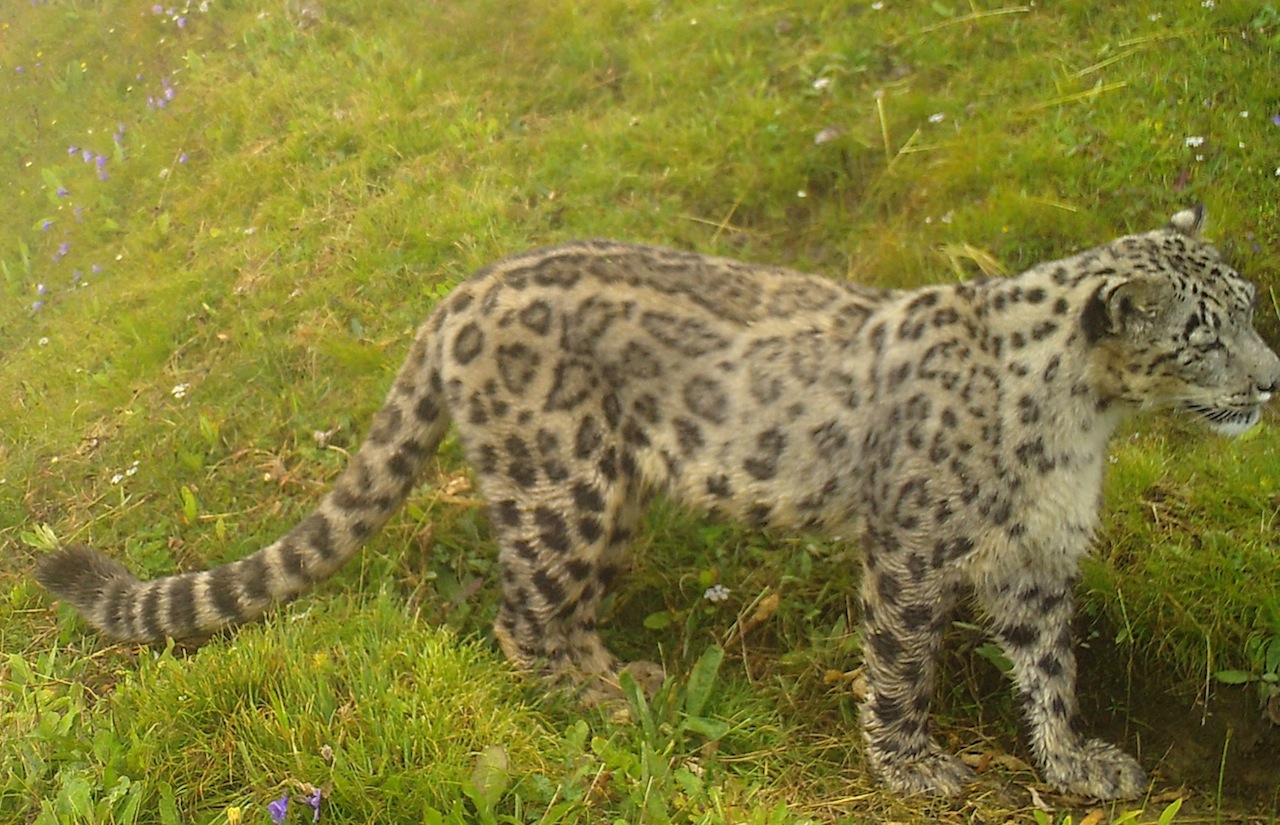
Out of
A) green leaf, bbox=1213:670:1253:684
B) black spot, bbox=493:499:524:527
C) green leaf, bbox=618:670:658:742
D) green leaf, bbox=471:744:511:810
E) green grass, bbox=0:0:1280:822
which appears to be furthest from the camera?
black spot, bbox=493:499:524:527

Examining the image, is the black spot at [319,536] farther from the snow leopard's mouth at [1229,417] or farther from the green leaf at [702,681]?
the snow leopard's mouth at [1229,417]

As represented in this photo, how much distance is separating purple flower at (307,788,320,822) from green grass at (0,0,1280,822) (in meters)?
0.08

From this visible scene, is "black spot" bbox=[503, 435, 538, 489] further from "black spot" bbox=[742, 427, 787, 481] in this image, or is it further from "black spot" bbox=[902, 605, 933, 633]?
"black spot" bbox=[902, 605, 933, 633]

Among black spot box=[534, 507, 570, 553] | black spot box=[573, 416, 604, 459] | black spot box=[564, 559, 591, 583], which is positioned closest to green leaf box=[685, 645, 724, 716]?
black spot box=[564, 559, 591, 583]

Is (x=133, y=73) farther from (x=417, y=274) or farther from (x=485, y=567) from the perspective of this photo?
(x=485, y=567)

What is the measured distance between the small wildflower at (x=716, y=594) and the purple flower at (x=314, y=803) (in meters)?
1.94

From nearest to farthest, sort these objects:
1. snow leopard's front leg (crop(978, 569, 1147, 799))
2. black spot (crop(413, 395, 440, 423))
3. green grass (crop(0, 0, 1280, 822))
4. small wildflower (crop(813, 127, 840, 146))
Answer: green grass (crop(0, 0, 1280, 822)) < snow leopard's front leg (crop(978, 569, 1147, 799)) < black spot (crop(413, 395, 440, 423)) < small wildflower (crop(813, 127, 840, 146))

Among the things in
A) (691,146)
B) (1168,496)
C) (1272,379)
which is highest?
(691,146)

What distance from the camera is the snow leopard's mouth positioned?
152 inches

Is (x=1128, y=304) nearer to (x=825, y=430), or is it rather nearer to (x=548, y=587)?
(x=825, y=430)

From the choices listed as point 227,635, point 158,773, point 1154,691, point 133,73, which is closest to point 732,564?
point 1154,691

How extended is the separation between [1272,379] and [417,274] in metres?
4.09

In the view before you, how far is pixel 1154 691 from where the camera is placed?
4.12 m

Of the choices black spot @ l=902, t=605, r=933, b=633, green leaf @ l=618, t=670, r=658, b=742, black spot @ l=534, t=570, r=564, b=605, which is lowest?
green leaf @ l=618, t=670, r=658, b=742
